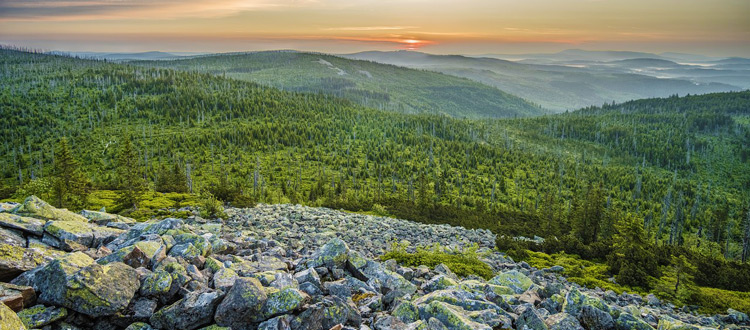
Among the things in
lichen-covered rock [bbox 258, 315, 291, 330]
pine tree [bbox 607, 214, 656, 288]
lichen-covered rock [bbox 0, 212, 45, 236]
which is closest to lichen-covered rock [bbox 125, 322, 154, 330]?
lichen-covered rock [bbox 258, 315, 291, 330]

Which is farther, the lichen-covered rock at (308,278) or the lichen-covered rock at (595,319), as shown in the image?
the lichen-covered rock at (308,278)

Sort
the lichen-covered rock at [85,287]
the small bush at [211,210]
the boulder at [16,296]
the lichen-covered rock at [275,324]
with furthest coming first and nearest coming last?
the small bush at [211,210]
the lichen-covered rock at [275,324]
the lichen-covered rock at [85,287]
the boulder at [16,296]

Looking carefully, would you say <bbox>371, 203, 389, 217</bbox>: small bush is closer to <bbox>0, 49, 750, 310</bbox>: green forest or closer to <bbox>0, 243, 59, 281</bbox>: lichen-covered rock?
<bbox>0, 49, 750, 310</bbox>: green forest

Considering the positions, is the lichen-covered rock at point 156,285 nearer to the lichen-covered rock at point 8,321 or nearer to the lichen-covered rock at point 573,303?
the lichen-covered rock at point 8,321

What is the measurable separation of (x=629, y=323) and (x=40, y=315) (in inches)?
884

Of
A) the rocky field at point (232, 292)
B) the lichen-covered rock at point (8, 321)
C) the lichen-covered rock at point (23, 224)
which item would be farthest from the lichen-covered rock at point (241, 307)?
the lichen-covered rock at point (23, 224)

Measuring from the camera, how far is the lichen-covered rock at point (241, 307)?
13.2 m

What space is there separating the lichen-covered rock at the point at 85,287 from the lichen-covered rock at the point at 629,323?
1997cm

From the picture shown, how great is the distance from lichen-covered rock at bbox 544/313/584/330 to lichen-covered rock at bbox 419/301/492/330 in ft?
10.8

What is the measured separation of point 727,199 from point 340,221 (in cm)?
20647

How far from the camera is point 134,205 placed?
150 ft

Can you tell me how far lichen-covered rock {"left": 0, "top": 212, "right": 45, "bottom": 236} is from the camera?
57.7ft

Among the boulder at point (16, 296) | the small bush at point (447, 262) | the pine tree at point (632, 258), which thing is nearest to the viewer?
the boulder at point (16, 296)

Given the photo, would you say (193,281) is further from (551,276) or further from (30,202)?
(551,276)
